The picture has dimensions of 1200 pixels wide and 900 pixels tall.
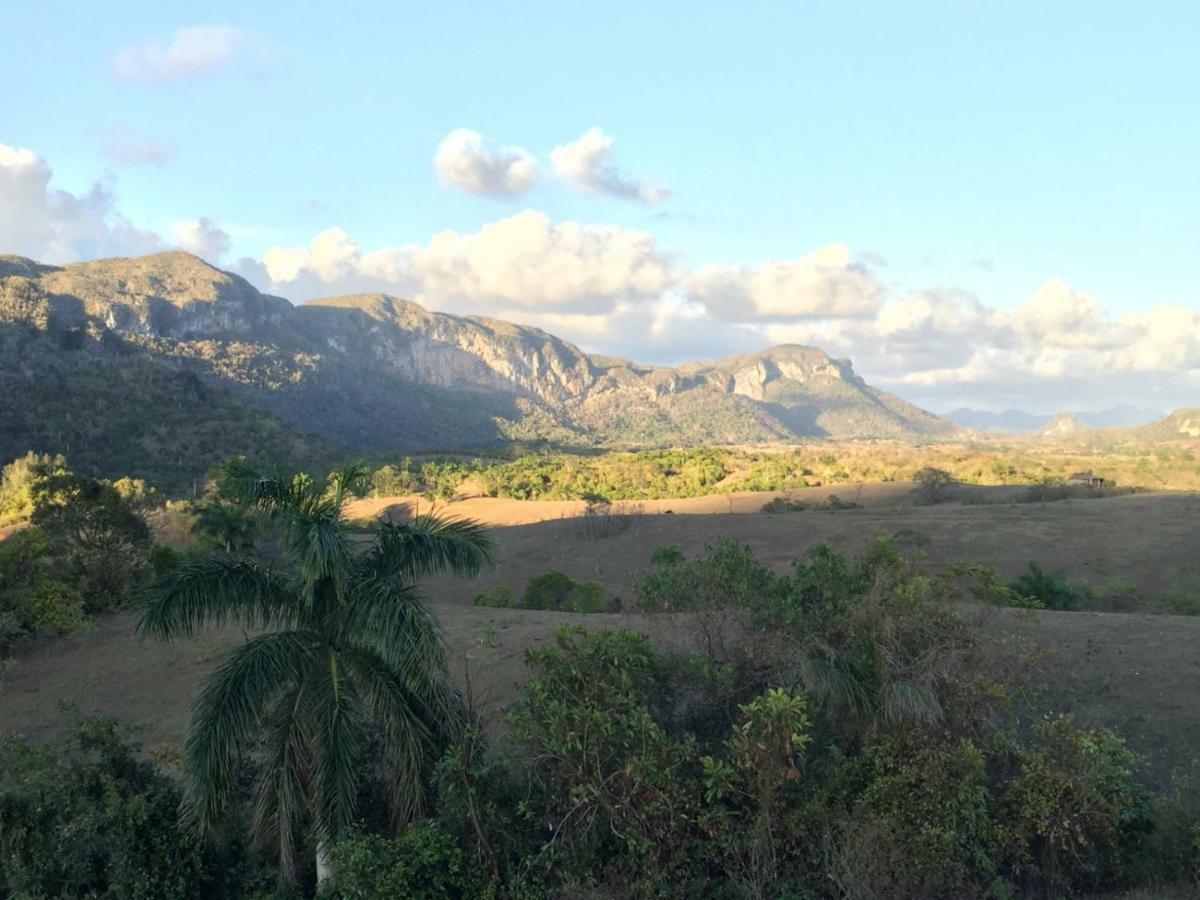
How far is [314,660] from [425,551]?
61.5 inches

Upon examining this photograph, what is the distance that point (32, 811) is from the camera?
339 inches

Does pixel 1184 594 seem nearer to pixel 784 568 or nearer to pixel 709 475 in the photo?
pixel 784 568

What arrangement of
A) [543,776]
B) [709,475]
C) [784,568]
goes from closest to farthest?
[543,776], [784,568], [709,475]

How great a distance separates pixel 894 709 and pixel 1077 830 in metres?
1.85

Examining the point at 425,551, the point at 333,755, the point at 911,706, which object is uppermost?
the point at 425,551

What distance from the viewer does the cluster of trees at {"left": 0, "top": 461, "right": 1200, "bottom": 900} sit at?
25.0 ft

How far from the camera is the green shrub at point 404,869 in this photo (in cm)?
741

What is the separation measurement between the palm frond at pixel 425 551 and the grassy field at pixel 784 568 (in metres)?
0.86

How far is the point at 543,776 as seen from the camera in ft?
27.2

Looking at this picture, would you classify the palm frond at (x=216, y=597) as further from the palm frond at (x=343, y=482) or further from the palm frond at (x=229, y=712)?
the palm frond at (x=343, y=482)

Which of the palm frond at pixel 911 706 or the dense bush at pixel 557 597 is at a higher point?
the palm frond at pixel 911 706

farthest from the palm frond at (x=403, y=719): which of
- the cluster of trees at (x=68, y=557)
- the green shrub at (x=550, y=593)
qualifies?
the green shrub at (x=550, y=593)

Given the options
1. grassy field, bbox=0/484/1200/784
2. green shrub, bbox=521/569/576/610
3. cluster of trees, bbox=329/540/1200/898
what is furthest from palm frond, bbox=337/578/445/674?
green shrub, bbox=521/569/576/610

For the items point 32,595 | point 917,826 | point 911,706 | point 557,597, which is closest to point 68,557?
point 32,595
